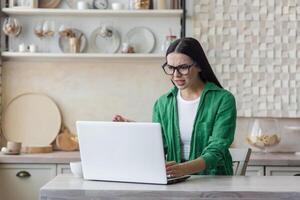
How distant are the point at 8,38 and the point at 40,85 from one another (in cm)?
37

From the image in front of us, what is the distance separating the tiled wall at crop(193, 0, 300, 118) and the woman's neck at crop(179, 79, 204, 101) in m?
1.40

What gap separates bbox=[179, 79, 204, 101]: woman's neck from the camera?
221 cm

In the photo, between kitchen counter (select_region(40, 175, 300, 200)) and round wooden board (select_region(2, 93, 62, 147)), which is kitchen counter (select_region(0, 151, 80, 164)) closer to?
round wooden board (select_region(2, 93, 62, 147))

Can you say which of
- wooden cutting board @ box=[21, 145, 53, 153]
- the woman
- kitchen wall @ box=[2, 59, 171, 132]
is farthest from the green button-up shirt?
kitchen wall @ box=[2, 59, 171, 132]

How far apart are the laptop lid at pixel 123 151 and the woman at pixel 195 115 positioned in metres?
0.31

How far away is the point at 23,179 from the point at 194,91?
1.40 meters

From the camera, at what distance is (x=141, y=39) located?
366 centimetres

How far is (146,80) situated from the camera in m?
3.66

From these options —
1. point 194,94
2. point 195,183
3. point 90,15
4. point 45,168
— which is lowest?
point 45,168

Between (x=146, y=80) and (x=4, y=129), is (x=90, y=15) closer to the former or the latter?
(x=146, y=80)

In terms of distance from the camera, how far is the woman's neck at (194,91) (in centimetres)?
221

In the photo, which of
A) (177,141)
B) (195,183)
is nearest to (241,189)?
(195,183)

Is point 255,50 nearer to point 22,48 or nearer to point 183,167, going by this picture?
point 22,48

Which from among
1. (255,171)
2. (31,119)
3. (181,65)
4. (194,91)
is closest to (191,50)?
(181,65)
